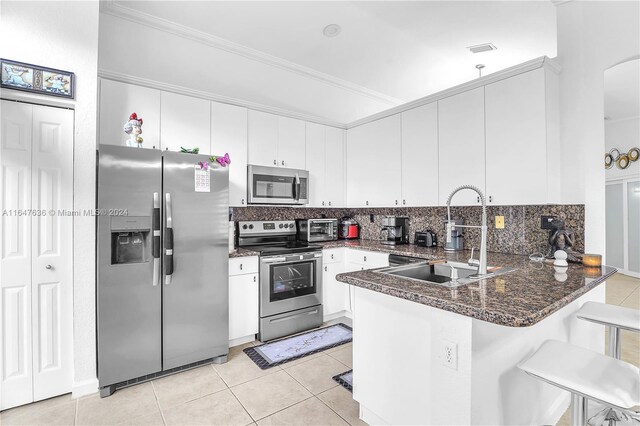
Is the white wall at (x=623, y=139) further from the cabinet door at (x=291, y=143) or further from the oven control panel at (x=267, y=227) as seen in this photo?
the oven control panel at (x=267, y=227)

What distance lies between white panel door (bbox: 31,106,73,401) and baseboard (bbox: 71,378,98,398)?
9 centimetres

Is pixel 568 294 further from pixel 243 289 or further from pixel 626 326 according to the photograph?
pixel 243 289

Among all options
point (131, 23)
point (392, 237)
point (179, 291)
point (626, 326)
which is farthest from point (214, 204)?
point (626, 326)

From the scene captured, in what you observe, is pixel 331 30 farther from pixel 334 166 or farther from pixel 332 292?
pixel 332 292

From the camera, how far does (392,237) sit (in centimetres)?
369

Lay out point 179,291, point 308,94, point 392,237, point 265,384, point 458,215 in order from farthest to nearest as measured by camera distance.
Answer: point 308,94, point 392,237, point 458,215, point 179,291, point 265,384

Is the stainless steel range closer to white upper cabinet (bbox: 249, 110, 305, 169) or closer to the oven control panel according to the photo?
the oven control panel

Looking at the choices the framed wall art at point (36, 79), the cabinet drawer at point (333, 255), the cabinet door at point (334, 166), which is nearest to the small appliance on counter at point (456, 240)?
the cabinet drawer at point (333, 255)

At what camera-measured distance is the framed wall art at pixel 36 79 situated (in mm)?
2000

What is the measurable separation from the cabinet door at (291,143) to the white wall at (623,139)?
660 cm

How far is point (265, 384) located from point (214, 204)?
1.55 meters

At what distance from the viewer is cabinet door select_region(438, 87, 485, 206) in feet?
9.20

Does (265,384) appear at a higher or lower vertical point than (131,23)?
lower

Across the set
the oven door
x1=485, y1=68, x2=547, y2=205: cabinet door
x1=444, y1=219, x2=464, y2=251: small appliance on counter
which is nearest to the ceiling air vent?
x1=485, y1=68, x2=547, y2=205: cabinet door
